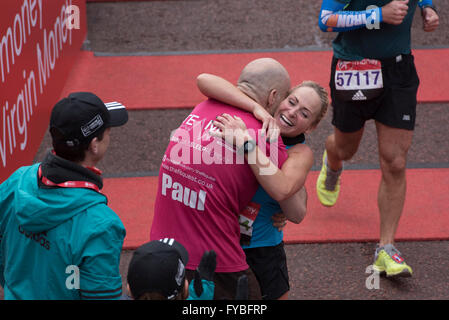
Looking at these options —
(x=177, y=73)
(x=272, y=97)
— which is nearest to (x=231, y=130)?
(x=272, y=97)

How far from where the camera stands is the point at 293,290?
4953 mm

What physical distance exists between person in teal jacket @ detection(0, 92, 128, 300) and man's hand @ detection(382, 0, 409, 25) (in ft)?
8.23

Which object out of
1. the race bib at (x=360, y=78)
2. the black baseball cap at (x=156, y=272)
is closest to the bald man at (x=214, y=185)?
the black baseball cap at (x=156, y=272)

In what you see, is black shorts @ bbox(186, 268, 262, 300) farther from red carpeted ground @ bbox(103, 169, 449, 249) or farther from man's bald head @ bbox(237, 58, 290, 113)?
red carpeted ground @ bbox(103, 169, 449, 249)

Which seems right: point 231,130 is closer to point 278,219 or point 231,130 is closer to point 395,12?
point 278,219

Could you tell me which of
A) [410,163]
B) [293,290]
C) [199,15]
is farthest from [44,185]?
[199,15]

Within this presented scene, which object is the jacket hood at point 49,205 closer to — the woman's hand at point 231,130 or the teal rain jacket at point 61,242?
the teal rain jacket at point 61,242

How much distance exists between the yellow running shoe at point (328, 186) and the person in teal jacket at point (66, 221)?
123 inches

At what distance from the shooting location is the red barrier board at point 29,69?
5750mm

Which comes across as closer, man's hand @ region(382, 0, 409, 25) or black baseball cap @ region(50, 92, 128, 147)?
black baseball cap @ region(50, 92, 128, 147)

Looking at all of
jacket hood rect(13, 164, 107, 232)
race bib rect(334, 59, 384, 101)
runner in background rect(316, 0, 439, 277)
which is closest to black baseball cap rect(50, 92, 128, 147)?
jacket hood rect(13, 164, 107, 232)

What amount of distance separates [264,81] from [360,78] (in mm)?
1782

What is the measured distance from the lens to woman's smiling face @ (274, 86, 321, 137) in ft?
11.6
